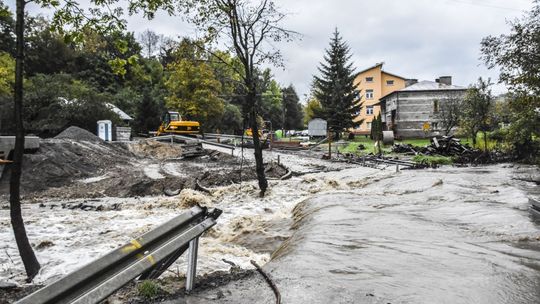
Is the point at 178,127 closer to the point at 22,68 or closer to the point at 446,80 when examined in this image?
the point at 22,68

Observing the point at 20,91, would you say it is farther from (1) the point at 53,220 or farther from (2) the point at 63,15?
(1) the point at 53,220

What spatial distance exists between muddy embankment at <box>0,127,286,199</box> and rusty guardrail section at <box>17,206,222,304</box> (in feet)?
43.9

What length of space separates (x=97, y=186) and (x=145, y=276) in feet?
51.5

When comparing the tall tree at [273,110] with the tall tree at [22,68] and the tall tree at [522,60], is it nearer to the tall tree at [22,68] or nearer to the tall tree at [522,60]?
the tall tree at [522,60]

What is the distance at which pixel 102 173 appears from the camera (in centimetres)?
2248

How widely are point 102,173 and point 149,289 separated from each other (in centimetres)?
2002

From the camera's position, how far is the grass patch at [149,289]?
13.1 ft

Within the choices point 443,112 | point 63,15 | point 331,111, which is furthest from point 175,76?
point 63,15

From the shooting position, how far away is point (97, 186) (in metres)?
18.8

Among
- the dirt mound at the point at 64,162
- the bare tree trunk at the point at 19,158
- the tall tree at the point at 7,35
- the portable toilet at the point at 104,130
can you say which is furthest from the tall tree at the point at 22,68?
the tall tree at the point at 7,35

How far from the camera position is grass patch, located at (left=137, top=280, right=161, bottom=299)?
4.00 m

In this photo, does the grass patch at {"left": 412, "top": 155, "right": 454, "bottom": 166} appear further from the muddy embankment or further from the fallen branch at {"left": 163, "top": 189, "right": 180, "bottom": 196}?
the fallen branch at {"left": 163, "top": 189, "right": 180, "bottom": 196}

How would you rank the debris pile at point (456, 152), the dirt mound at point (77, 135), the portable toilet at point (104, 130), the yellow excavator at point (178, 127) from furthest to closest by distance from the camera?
the yellow excavator at point (178, 127) → the portable toilet at point (104, 130) → the dirt mound at point (77, 135) → the debris pile at point (456, 152)

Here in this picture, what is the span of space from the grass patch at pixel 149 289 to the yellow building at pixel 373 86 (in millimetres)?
79983
